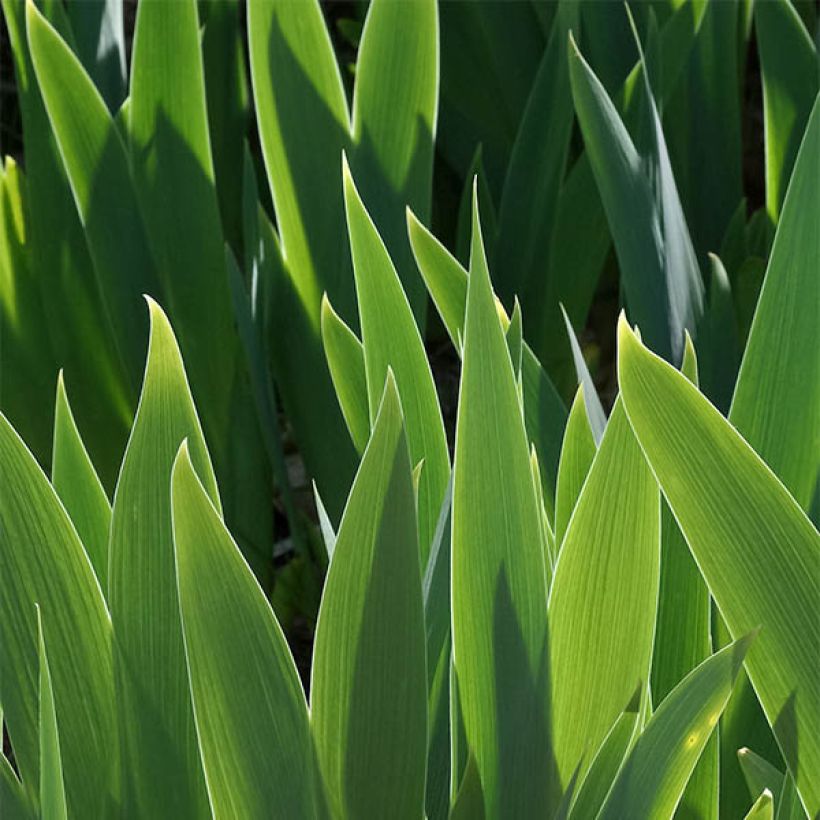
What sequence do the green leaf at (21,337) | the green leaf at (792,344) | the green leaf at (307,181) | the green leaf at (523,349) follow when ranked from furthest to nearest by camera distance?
the green leaf at (21,337) < the green leaf at (307,181) < the green leaf at (523,349) < the green leaf at (792,344)

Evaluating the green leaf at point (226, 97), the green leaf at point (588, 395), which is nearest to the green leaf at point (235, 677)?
the green leaf at point (588, 395)

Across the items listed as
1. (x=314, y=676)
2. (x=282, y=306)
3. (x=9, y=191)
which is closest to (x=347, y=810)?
(x=314, y=676)

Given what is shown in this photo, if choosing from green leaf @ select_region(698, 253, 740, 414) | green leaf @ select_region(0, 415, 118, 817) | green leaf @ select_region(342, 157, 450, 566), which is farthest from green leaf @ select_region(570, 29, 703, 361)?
green leaf @ select_region(0, 415, 118, 817)

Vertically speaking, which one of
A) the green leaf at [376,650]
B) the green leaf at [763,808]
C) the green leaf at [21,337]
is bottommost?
the green leaf at [763,808]

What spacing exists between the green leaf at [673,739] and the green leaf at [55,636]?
0.23 meters

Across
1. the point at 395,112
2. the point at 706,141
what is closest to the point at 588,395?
the point at 395,112

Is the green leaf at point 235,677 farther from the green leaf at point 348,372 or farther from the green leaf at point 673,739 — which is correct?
the green leaf at point 348,372

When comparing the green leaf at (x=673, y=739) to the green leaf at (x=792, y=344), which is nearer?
the green leaf at (x=673, y=739)

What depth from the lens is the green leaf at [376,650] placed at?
0.47m

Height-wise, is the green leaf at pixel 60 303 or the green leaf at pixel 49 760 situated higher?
the green leaf at pixel 60 303

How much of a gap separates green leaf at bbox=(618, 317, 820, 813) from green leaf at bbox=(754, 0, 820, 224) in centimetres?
59

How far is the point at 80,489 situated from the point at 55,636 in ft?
0.35

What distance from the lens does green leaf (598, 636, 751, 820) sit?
475 mm

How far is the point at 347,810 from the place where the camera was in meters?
0.52
